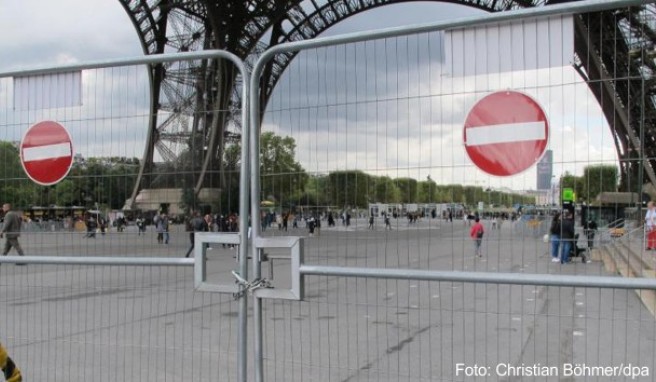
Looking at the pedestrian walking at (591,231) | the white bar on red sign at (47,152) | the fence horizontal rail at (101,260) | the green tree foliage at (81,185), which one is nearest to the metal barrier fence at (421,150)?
the pedestrian walking at (591,231)

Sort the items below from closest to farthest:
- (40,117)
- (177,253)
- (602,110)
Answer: (602,110) < (177,253) < (40,117)

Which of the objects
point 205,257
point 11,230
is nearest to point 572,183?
point 205,257

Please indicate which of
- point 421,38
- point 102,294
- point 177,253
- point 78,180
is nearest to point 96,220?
point 78,180

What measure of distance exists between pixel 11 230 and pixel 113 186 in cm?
115

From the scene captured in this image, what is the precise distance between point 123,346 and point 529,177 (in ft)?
14.7

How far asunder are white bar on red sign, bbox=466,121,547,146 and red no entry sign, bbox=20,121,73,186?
327cm

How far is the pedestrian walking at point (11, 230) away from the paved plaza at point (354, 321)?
16cm

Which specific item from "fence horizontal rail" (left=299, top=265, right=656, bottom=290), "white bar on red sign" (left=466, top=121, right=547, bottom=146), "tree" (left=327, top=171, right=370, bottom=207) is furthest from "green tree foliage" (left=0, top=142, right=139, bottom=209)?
"white bar on red sign" (left=466, top=121, right=547, bottom=146)

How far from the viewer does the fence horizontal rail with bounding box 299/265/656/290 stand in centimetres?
318

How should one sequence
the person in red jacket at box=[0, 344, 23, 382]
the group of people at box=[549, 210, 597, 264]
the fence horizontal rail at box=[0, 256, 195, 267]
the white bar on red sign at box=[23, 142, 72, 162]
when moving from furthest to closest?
1. the white bar on red sign at box=[23, 142, 72, 162]
2. the person in red jacket at box=[0, 344, 23, 382]
3. the fence horizontal rail at box=[0, 256, 195, 267]
4. the group of people at box=[549, 210, 597, 264]

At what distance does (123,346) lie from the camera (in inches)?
248

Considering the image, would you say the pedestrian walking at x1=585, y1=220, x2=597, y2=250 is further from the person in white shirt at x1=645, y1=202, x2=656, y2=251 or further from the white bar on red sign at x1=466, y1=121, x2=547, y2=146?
the white bar on red sign at x1=466, y1=121, x2=547, y2=146

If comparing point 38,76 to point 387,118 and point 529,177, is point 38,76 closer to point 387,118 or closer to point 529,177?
point 387,118

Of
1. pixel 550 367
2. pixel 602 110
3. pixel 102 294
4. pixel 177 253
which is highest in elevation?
pixel 602 110
